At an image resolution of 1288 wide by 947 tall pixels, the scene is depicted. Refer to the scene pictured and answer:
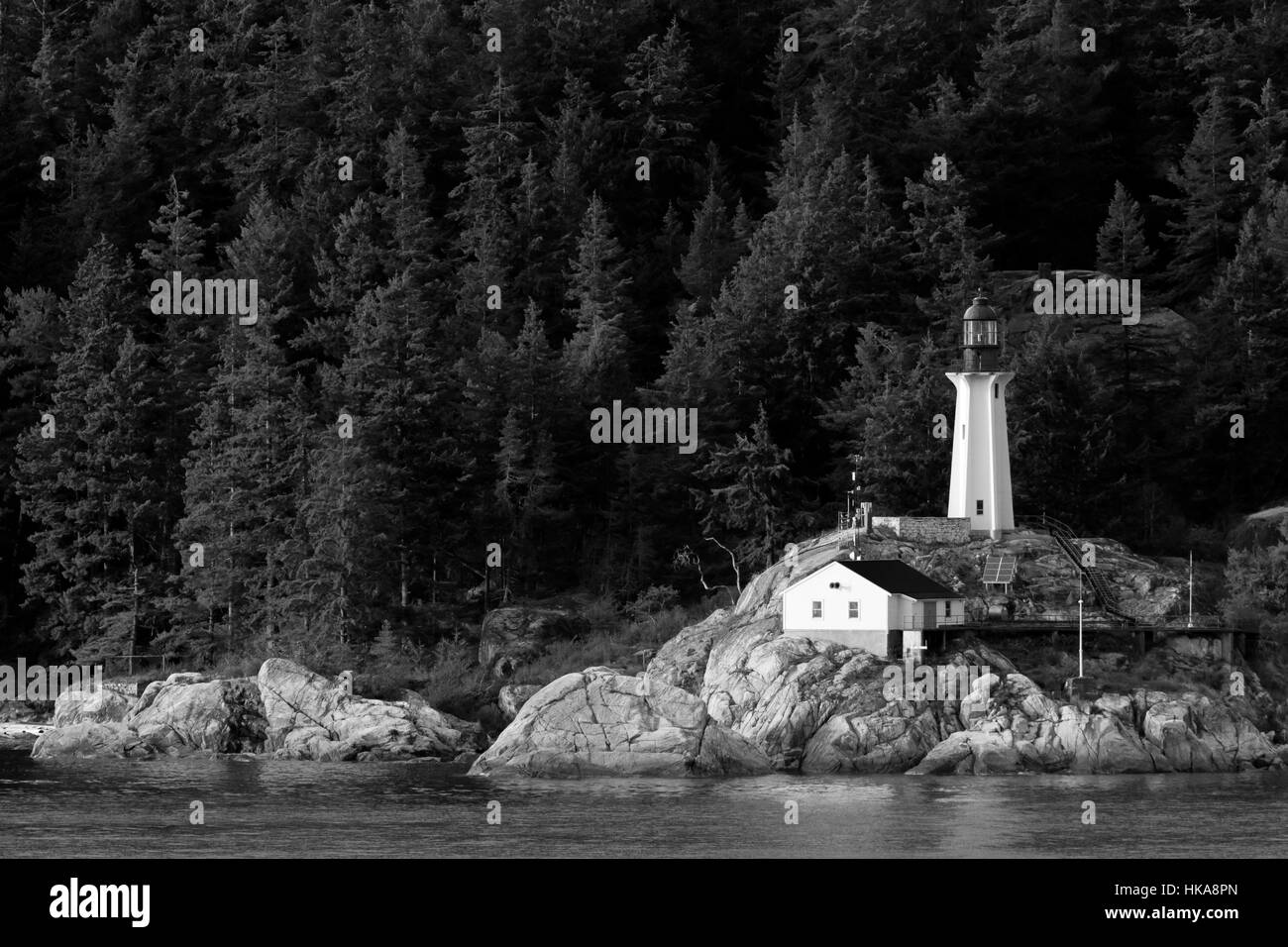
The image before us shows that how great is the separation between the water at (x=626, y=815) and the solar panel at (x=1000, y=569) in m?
9.08

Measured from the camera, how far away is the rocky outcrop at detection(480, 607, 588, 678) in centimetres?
7550

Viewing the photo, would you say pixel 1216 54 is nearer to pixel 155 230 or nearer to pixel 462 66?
pixel 462 66

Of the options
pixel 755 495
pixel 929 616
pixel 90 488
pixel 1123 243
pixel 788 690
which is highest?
pixel 1123 243

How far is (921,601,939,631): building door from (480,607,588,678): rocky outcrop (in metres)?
14.3

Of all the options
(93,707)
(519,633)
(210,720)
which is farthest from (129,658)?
(519,633)

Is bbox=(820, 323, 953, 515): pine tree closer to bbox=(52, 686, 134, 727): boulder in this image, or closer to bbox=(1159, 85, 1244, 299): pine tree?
bbox=(1159, 85, 1244, 299): pine tree

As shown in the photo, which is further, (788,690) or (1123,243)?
(1123,243)

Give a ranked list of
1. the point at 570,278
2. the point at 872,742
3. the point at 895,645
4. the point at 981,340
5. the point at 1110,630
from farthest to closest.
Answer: the point at 570,278
the point at 981,340
the point at 1110,630
the point at 895,645
the point at 872,742

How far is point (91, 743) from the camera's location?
2768 inches

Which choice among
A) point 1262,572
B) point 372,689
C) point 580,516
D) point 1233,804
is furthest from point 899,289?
point 1233,804

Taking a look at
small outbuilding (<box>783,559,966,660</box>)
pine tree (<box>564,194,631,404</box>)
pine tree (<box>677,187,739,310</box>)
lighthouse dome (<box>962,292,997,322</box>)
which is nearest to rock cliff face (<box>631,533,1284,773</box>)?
small outbuilding (<box>783,559,966,660</box>)

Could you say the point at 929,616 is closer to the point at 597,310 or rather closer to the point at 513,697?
the point at 513,697

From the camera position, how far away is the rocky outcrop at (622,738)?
203 feet

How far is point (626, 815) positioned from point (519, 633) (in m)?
22.6
